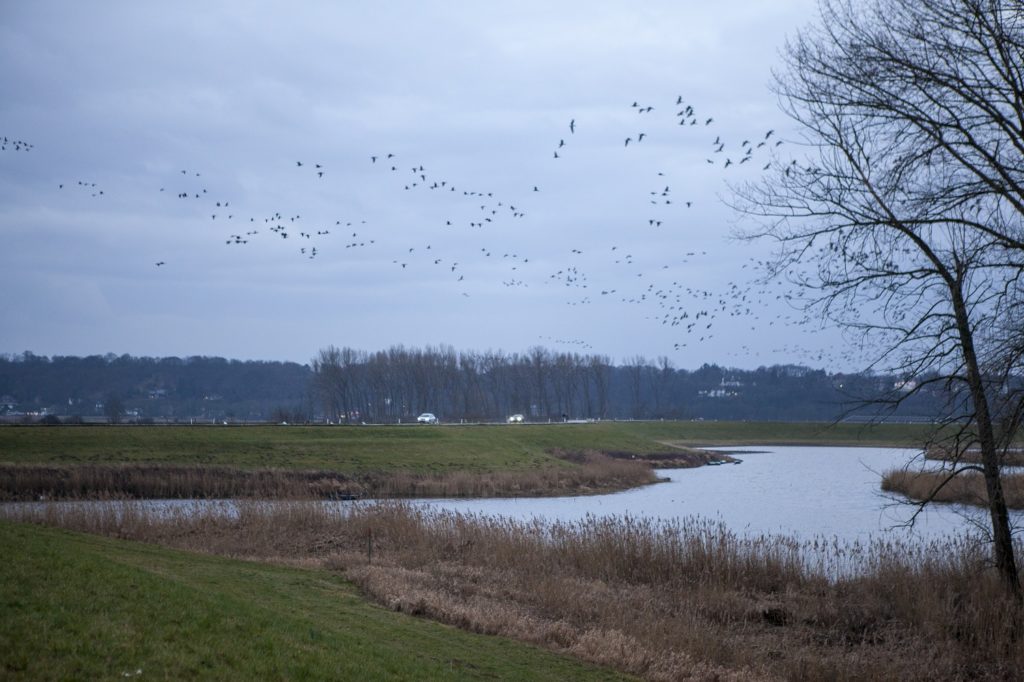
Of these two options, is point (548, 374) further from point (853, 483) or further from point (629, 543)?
point (629, 543)

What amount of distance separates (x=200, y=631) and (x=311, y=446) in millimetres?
48481

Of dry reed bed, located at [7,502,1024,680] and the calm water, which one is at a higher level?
dry reed bed, located at [7,502,1024,680]

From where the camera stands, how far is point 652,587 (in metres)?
22.2

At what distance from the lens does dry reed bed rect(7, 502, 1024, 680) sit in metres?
16.3

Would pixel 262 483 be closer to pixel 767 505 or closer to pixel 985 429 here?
pixel 767 505

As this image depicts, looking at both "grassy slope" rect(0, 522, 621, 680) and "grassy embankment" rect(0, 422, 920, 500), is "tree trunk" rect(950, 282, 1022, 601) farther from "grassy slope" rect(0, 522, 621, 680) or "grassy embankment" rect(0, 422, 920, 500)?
"grassy embankment" rect(0, 422, 920, 500)

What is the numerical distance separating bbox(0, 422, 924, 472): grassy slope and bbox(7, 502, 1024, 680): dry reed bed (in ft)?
69.8

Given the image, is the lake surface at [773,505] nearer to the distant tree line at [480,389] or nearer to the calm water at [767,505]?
the calm water at [767,505]

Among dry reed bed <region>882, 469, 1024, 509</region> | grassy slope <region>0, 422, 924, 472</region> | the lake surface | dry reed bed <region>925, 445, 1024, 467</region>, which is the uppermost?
dry reed bed <region>925, 445, 1024, 467</region>

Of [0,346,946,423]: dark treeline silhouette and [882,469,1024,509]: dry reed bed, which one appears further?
[0,346,946,423]: dark treeline silhouette

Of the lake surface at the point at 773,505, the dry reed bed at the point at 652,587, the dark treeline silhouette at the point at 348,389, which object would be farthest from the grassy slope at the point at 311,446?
the dark treeline silhouette at the point at 348,389

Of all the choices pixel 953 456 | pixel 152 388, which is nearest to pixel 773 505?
pixel 953 456

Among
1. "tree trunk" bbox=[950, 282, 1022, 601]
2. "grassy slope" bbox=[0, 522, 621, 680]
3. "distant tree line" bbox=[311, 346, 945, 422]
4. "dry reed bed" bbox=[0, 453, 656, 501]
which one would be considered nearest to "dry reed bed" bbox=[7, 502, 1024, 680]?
"tree trunk" bbox=[950, 282, 1022, 601]

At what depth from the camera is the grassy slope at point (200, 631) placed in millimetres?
9742
